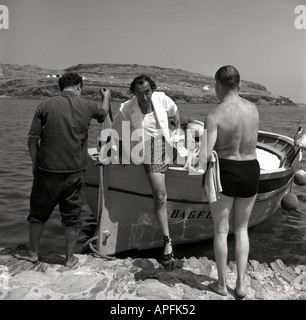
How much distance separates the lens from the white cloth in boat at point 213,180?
4020mm

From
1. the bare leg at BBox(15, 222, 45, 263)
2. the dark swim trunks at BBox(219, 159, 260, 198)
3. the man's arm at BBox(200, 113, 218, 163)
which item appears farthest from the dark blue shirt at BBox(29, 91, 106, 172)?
the dark swim trunks at BBox(219, 159, 260, 198)

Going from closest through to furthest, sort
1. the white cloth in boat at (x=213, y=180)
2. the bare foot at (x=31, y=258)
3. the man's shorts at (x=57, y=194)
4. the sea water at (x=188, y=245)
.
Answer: the white cloth in boat at (x=213, y=180) < the man's shorts at (x=57, y=194) < the bare foot at (x=31, y=258) < the sea water at (x=188, y=245)

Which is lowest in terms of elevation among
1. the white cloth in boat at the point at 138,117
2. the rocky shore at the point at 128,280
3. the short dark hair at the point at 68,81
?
the rocky shore at the point at 128,280

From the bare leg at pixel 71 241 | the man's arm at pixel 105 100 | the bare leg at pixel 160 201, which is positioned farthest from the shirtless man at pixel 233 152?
the bare leg at pixel 71 241

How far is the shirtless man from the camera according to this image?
394 centimetres

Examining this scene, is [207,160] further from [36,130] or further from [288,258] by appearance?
[288,258]

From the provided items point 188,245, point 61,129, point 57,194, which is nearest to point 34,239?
point 57,194

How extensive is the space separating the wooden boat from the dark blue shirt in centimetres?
115

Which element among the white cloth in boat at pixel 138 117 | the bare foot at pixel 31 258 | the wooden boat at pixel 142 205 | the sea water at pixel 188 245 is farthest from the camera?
the sea water at pixel 188 245

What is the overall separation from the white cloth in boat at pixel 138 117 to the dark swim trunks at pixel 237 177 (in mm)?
1056

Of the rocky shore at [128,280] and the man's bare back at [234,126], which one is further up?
the man's bare back at [234,126]

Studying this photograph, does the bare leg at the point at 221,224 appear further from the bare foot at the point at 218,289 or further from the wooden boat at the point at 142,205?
the wooden boat at the point at 142,205

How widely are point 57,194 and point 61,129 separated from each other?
0.72 m
